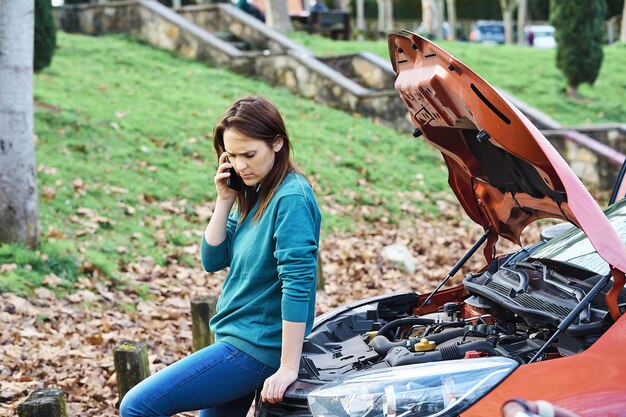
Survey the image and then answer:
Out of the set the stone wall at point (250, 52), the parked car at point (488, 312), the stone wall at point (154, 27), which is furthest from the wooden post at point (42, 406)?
the stone wall at point (154, 27)

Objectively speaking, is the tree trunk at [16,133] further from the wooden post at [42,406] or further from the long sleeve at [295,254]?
the long sleeve at [295,254]

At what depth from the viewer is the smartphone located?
3398 millimetres

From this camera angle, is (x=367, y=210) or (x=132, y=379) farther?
(x=367, y=210)

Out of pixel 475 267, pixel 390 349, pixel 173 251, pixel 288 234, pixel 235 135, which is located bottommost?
pixel 475 267

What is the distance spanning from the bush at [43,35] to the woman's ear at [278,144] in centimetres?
994

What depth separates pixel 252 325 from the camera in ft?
10.4

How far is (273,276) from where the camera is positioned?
126 inches

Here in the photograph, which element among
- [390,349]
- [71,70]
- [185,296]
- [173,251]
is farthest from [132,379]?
[71,70]

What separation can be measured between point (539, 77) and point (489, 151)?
15.5 metres

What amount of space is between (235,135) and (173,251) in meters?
4.76

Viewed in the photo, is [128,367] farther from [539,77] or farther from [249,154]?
[539,77]

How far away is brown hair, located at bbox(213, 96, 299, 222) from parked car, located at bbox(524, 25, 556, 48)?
1445 inches

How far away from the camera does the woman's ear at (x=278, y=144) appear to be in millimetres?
3256

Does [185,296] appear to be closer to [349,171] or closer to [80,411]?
[80,411]
